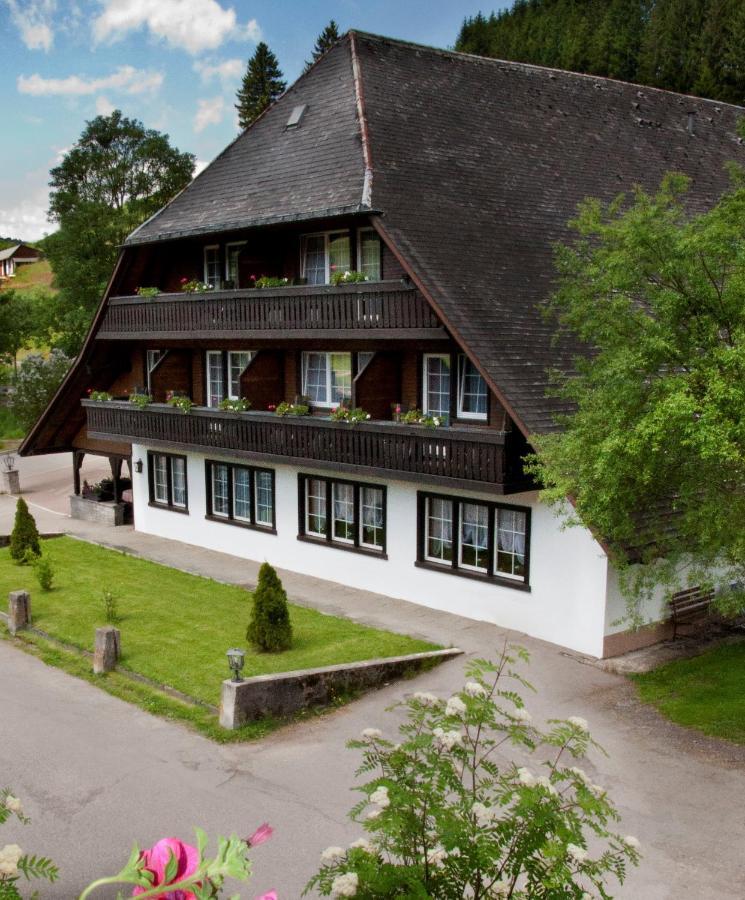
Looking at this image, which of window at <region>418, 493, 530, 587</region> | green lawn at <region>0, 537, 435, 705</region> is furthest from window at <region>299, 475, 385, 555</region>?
green lawn at <region>0, 537, 435, 705</region>

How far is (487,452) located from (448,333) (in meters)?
2.30

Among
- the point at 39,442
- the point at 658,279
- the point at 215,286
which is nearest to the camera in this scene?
the point at 658,279

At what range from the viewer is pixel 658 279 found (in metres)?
12.2

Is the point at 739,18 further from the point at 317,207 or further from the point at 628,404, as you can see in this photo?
the point at 628,404

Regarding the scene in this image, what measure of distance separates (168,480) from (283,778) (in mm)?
14881

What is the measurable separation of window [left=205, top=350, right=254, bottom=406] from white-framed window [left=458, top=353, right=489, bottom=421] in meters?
6.96

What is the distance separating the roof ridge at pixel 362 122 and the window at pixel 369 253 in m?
1.16

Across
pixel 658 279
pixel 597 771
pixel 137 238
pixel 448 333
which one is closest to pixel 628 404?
pixel 658 279

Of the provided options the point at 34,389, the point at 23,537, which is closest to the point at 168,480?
the point at 23,537

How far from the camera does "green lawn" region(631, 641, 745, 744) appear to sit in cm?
1308

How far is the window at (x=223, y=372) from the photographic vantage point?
2356 centimetres

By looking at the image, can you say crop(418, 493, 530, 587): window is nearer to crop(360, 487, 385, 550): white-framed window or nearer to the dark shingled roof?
crop(360, 487, 385, 550): white-framed window

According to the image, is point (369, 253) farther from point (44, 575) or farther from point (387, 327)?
point (44, 575)

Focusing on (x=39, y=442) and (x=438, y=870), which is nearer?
(x=438, y=870)
